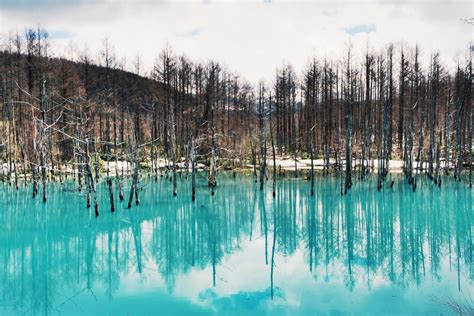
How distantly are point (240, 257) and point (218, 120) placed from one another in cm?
4200

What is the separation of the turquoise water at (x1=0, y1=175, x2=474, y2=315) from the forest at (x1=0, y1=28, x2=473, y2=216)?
17.3ft

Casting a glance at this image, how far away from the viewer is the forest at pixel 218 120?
31.9 m

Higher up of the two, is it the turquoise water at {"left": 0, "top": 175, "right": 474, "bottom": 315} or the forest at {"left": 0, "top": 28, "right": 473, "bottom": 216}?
the forest at {"left": 0, "top": 28, "right": 473, "bottom": 216}

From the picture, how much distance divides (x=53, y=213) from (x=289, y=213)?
47.3 ft

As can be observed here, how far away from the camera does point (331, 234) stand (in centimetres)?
1781

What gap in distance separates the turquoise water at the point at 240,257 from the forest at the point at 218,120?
208 inches

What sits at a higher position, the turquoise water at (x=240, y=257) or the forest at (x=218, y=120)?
the forest at (x=218, y=120)

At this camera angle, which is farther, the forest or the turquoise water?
the forest

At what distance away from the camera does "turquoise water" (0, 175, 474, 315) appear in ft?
34.2

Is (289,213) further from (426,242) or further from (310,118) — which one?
(310,118)

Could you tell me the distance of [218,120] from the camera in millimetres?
55531

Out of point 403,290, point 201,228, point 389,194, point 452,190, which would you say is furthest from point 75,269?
point 452,190

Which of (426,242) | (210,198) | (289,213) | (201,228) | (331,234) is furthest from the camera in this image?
(210,198)

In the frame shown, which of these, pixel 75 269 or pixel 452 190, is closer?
pixel 75 269
